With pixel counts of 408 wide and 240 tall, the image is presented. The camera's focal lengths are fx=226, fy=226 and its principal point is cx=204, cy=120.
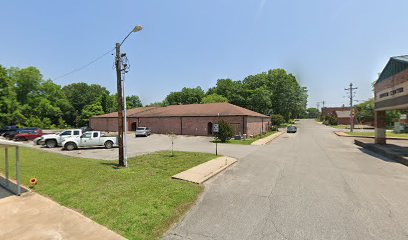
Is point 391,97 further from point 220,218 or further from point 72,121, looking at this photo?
point 72,121

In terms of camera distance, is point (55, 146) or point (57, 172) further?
point (55, 146)

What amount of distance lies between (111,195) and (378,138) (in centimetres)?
2575

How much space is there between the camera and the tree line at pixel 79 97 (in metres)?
54.4

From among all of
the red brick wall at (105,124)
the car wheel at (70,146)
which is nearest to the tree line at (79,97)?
the red brick wall at (105,124)

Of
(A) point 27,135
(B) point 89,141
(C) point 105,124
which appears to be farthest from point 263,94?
(A) point 27,135

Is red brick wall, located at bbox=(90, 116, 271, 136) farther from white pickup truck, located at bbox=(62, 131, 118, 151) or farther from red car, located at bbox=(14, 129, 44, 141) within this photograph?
red car, located at bbox=(14, 129, 44, 141)

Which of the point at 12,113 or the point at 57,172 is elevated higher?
the point at 12,113

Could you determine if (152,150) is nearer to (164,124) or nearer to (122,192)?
(122,192)

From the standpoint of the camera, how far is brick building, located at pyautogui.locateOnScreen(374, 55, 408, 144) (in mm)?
16594

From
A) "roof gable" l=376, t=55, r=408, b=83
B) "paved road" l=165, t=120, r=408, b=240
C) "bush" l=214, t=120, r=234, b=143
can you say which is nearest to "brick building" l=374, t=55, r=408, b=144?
"roof gable" l=376, t=55, r=408, b=83

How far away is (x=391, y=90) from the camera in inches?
736

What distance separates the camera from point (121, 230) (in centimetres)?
551

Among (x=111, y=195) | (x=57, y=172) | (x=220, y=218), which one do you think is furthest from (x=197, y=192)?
(x=57, y=172)

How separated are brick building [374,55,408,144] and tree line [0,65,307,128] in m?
38.7
